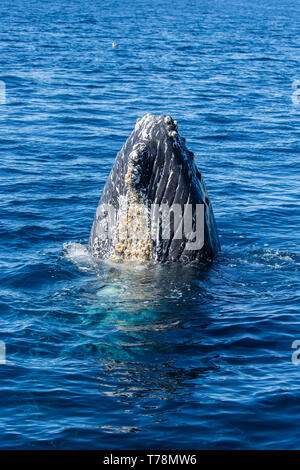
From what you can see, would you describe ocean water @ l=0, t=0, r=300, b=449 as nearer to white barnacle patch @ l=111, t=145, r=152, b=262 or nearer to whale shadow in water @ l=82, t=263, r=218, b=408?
whale shadow in water @ l=82, t=263, r=218, b=408

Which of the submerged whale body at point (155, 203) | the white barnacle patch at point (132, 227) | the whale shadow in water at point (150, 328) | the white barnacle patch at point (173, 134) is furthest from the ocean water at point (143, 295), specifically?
the white barnacle patch at point (173, 134)

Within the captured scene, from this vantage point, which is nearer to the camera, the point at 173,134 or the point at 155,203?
the point at 173,134

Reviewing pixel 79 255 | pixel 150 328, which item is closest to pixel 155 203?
pixel 150 328

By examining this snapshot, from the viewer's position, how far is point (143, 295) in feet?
38.1

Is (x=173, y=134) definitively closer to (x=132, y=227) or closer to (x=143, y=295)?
(x=132, y=227)

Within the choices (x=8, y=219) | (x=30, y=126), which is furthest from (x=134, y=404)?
(x=30, y=126)

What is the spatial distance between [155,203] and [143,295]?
1585 mm

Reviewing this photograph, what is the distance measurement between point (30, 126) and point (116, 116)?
3.87 m

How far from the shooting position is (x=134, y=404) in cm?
875

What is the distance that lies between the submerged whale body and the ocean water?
39 centimetres

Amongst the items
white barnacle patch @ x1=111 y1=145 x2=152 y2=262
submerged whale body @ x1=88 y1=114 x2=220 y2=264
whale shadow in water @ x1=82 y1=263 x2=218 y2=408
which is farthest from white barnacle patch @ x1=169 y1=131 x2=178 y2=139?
whale shadow in water @ x1=82 y1=263 x2=218 y2=408

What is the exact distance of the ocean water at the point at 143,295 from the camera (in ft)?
28.1

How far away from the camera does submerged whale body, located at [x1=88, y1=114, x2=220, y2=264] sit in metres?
11.7

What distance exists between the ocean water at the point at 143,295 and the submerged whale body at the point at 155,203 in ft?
1.28
